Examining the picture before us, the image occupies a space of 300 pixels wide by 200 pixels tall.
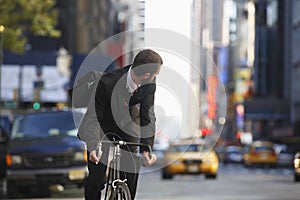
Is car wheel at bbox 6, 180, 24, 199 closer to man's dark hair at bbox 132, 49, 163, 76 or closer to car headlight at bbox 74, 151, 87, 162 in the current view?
car headlight at bbox 74, 151, 87, 162

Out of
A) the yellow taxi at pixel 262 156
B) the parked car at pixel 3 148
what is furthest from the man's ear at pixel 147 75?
the yellow taxi at pixel 262 156

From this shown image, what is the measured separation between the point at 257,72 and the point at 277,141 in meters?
25.6

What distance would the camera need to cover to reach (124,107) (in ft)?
27.2

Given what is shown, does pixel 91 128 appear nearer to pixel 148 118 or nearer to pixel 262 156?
pixel 148 118

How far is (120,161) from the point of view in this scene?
841 cm

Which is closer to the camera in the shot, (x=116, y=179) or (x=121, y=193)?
(x=121, y=193)

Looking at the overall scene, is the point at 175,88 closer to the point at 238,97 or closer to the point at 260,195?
the point at 260,195

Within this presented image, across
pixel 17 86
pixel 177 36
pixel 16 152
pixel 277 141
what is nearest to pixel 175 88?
pixel 177 36

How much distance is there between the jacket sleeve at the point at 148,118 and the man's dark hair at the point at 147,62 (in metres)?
0.22

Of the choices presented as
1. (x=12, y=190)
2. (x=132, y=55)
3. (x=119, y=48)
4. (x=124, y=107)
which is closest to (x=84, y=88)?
(x=124, y=107)

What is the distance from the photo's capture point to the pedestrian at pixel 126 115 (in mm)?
8031

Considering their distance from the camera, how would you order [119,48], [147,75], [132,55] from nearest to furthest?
[147,75] → [132,55] → [119,48]

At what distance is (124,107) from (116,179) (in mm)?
608

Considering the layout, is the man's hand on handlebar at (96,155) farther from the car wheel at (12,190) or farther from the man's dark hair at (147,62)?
the car wheel at (12,190)
